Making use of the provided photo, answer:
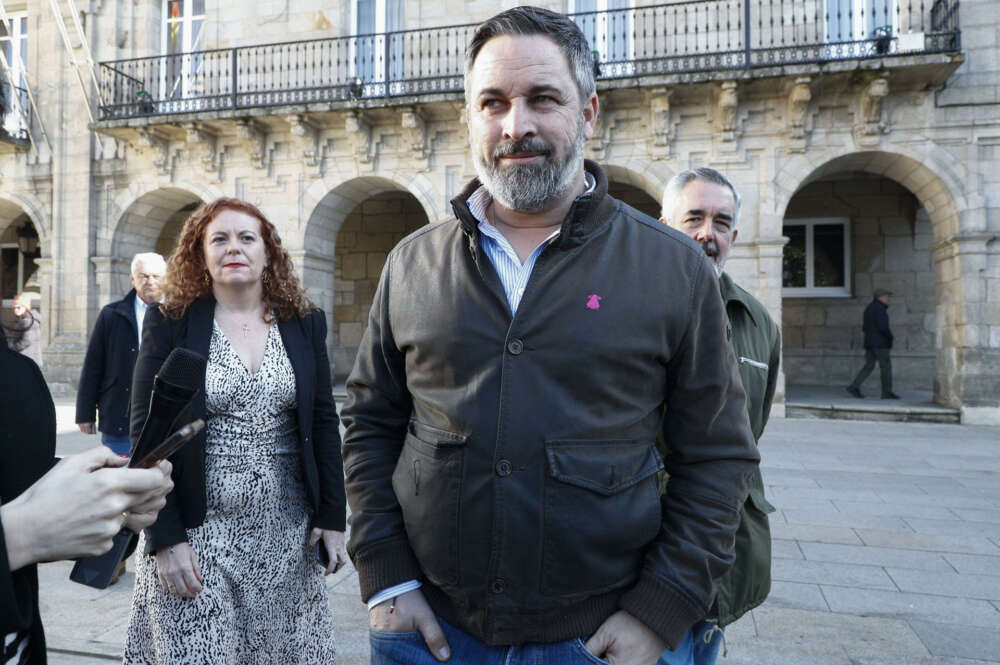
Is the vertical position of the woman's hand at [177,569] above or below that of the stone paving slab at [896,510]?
above

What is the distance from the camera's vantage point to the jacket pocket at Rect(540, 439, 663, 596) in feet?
4.64

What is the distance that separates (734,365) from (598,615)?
617 mm

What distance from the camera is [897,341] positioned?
1398 cm

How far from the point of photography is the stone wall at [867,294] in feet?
45.6

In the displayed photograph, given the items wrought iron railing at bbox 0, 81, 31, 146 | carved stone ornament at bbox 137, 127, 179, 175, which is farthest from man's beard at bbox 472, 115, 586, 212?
wrought iron railing at bbox 0, 81, 31, 146

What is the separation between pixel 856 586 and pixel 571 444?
3468 mm

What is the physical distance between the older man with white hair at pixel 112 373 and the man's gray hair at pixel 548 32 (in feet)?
12.1

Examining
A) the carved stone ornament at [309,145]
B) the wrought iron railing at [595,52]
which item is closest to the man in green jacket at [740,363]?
the wrought iron railing at [595,52]

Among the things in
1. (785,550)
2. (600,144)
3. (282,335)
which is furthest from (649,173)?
(282,335)

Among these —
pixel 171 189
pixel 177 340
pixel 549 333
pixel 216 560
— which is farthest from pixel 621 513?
pixel 171 189

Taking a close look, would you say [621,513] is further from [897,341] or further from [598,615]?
[897,341]

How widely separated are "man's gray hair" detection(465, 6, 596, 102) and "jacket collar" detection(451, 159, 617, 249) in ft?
0.77

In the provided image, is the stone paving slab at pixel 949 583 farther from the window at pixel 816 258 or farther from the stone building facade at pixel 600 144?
the window at pixel 816 258

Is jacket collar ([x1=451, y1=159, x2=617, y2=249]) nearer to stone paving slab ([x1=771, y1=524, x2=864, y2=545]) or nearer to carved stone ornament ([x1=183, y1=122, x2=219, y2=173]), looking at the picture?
stone paving slab ([x1=771, y1=524, x2=864, y2=545])
